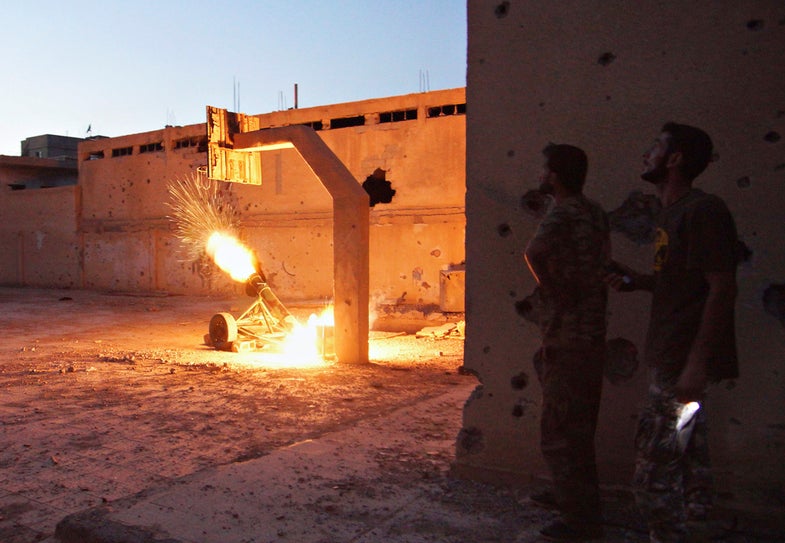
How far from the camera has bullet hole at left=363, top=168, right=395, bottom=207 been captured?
14271 millimetres

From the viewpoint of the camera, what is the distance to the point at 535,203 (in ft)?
11.1

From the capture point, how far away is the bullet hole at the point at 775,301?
112 inches

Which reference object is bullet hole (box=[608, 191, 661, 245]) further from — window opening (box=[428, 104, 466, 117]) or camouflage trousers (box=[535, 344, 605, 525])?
window opening (box=[428, 104, 466, 117])

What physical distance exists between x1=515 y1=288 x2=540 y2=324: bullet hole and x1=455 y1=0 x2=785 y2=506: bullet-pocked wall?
1 centimetres

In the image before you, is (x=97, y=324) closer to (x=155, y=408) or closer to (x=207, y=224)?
(x=207, y=224)

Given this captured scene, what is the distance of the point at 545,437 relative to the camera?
9.05 feet

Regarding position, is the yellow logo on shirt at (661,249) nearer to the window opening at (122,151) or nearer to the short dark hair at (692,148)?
the short dark hair at (692,148)

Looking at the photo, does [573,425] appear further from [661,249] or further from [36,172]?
[36,172]

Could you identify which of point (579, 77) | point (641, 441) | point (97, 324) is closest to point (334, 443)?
→ point (641, 441)

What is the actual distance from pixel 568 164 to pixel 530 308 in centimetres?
95

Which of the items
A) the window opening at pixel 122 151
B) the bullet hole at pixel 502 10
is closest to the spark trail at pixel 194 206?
the window opening at pixel 122 151

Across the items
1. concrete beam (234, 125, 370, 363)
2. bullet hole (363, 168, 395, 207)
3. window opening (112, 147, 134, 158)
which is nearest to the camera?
concrete beam (234, 125, 370, 363)

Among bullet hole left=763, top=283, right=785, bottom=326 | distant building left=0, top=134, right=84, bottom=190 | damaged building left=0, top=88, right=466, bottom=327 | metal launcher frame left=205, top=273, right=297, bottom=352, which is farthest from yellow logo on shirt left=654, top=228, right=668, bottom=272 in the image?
distant building left=0, top=134, right=84, bottom=190

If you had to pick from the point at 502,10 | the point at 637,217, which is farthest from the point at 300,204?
the point at 637,217
